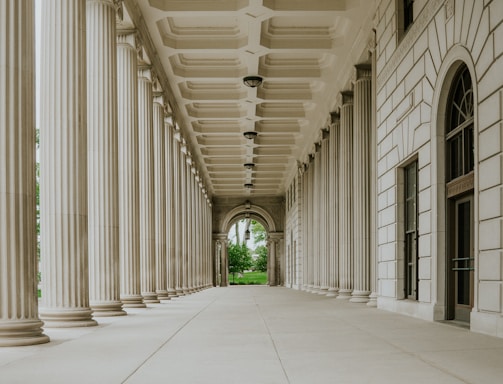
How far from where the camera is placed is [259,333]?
42.6 feet

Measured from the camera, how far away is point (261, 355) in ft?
31.4

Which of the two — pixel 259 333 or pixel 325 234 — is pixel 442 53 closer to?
pixel 259 333

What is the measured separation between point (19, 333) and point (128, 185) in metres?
12.0

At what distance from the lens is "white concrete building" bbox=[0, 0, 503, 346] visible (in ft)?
40.6

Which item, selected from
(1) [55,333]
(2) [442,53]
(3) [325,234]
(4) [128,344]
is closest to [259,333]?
(4) [128,344]

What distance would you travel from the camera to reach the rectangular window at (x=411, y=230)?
1877 centimetres

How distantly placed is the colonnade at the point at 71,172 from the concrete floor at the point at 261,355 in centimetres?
98

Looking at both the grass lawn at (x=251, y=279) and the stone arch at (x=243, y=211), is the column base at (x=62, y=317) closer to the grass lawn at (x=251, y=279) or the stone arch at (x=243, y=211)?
the stone arch at (x=243, y=211)

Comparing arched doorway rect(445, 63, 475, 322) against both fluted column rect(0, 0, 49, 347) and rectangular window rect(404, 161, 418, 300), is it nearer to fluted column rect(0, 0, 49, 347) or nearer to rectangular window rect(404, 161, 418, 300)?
rectangular window rect(404, 161, 418, 300)

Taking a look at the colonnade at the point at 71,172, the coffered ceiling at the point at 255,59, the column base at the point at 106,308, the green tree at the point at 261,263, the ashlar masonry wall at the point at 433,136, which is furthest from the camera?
the green tree at the point at 261,263

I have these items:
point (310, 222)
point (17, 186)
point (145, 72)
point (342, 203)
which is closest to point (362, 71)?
point (342, 203)

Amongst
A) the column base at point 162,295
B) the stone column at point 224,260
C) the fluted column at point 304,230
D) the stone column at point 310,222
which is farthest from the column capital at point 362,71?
the stone column at point 224,260

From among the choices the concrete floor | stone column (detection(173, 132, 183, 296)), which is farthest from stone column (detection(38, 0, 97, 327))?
stone column (detection(173, 132, 183, 296))

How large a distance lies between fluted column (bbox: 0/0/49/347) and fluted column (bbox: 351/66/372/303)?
55.8 feet
